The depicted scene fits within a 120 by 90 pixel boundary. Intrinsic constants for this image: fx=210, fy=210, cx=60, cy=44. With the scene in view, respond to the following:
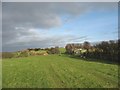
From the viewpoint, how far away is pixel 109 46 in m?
55.6

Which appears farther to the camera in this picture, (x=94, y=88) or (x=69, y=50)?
(x=69, y=50)

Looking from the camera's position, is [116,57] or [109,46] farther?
[109,46]

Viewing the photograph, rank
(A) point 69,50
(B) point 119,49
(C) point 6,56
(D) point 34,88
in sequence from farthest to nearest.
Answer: (A) point 69,50
(C) point 6,56
(B) point 119,49
(D) point 34,88

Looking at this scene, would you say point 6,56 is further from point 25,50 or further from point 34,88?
point 34,88

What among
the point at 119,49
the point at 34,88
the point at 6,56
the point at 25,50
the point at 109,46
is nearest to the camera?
the point at 34,88

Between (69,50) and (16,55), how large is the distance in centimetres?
3284

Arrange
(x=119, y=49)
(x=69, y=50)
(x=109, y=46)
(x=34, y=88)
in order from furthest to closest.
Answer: (x=69, y=50) → (x=109, y=46) → (x=119, y=49) → (x=34, y=88)

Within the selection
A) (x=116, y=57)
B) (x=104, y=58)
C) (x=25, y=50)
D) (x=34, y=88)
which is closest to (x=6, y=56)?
(x=25, y=50)

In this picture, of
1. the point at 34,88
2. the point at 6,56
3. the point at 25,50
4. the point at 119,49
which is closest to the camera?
the point at 34,88

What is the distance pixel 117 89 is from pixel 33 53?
102 m

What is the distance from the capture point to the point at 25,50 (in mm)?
113438

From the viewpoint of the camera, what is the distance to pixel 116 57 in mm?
49438

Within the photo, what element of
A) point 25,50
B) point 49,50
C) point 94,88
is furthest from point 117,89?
point 49,50

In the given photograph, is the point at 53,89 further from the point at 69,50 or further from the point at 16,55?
the point at 69,50
